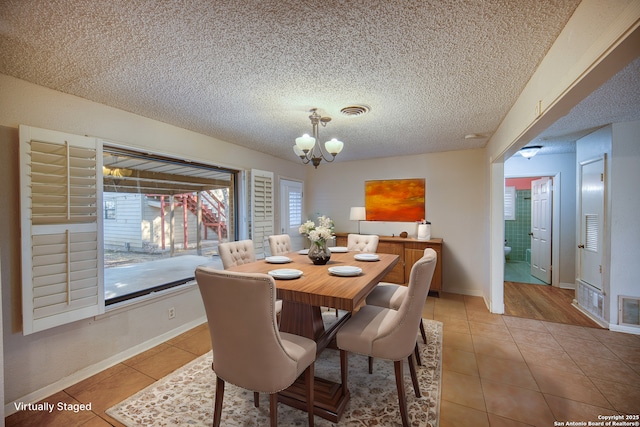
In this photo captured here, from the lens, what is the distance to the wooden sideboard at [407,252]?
4.06m

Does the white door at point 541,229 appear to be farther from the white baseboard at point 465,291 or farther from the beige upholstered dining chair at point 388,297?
the beige upholstered dining chair at point 388,297

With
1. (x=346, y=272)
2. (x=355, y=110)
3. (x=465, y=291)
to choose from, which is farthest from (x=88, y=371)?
(x=465, y=291)

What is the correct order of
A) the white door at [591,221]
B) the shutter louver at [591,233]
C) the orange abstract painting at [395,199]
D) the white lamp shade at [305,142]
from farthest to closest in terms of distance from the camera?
the orange abstract painting at [395,199] → the shutter louver at [591,233] → the white door at [591,221] → the white lamp shade at [305,142]

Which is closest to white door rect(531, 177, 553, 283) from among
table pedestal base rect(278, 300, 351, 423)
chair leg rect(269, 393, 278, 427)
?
table pedestal base rect(278, 300, 351, 423)

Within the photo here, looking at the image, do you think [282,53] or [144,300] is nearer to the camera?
[282,53]

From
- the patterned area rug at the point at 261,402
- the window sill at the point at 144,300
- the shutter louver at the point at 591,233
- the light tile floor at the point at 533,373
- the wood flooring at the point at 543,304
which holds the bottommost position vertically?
the patterned area rug at the point at 261,402

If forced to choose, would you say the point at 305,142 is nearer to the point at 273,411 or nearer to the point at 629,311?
the point at 273,411

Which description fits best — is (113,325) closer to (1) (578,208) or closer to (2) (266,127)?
(2) (266,127)

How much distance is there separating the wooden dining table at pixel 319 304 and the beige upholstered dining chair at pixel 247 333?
1.04 ft

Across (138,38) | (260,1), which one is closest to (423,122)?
(260,1)

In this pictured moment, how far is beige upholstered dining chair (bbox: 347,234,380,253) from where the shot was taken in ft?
11.1

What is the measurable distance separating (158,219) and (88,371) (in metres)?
1.72

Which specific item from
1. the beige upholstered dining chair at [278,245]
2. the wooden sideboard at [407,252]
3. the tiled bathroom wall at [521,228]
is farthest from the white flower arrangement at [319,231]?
the tiled bathroom wall at [521,228]

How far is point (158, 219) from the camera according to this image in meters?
3.36
